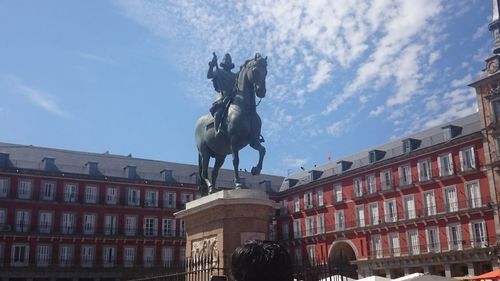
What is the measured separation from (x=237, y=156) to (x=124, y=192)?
4307cm

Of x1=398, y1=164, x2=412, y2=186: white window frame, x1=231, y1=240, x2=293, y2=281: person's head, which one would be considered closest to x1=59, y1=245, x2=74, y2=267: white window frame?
x1=398, y1=164, x2=412, y2=186: white window frame

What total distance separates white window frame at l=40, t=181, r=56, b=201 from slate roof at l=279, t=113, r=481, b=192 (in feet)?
76.0

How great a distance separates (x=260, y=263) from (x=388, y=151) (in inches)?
1906

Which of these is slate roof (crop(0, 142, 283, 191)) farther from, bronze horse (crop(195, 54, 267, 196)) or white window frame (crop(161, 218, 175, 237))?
bronze horse (crop(195, 54, 267, 196))

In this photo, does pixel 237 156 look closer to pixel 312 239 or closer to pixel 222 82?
pixel 222 82

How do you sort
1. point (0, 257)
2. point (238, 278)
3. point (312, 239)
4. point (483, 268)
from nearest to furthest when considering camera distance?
point (238, 278)
point (483, 268)
point (0, 257)
point (312, 239)

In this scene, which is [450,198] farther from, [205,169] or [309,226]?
[205,169]

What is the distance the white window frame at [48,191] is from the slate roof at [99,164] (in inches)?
50.9

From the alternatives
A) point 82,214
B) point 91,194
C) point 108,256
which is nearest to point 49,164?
point 91,194

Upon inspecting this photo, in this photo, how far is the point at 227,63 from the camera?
33.5ft

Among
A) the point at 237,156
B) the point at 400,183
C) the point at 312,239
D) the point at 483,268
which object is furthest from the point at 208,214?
the point at 312,239

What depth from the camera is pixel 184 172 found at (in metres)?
57.8

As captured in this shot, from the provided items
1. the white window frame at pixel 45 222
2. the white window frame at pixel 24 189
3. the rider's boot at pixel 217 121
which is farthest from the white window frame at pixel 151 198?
the rider's boot at pixel 217 121

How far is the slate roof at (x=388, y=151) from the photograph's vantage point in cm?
4306
